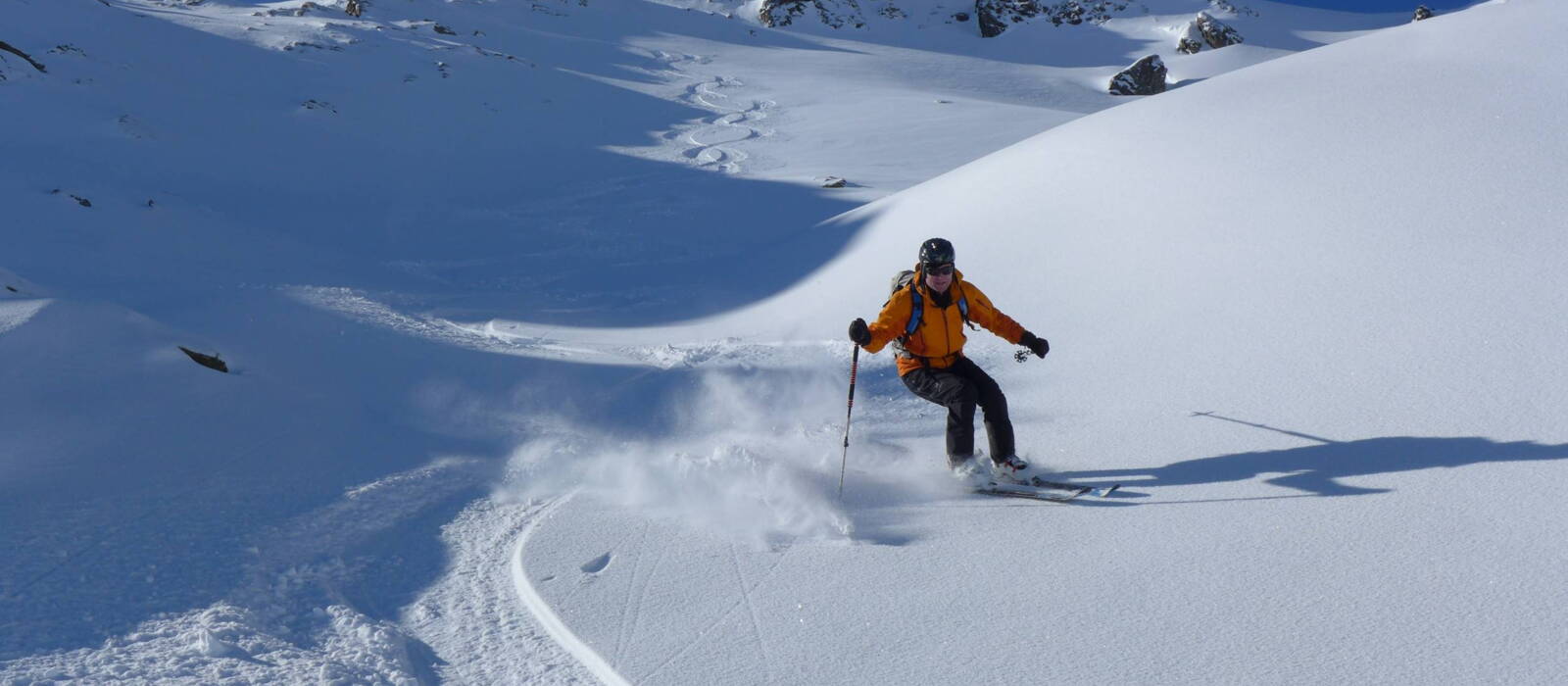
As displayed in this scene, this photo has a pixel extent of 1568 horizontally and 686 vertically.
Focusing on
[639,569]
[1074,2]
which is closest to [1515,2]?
[639,569]

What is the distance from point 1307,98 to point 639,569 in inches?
303

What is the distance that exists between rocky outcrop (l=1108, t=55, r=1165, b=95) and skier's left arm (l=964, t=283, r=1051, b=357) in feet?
127

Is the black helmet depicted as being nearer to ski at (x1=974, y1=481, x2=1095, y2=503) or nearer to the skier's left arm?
the skier's left arm

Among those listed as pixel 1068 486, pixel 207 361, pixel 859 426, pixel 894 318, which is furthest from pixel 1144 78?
pixel 207 361

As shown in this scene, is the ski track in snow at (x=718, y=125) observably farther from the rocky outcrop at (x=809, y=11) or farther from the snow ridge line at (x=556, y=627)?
the rocky outcrop at (x=809, y=11)

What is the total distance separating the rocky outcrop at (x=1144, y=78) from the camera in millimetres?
41594

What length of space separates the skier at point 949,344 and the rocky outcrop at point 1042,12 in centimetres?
5743

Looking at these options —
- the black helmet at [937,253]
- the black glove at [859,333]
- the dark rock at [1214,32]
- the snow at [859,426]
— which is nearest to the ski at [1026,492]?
the snow at [859,426]

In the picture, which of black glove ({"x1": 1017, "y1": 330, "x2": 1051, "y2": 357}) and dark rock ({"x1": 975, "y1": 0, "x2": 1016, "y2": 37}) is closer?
black glove ({"x1": 1017, "y1": 330, "x2": 1051, "y2": 357})

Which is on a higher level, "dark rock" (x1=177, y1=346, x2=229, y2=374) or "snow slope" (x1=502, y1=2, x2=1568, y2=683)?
"snow slope" (x1=502, y1=2, x2=1568, y2=683)

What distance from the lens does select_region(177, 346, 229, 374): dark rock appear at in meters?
7.41

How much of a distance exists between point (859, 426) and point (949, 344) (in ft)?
4.94

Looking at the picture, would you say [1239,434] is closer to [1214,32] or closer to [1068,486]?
[1068,486]

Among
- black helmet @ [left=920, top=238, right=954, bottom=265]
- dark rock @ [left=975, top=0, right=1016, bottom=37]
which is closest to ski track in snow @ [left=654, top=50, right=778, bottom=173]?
black helmet @ [left=920, top=238, right=954, bottom=265]
